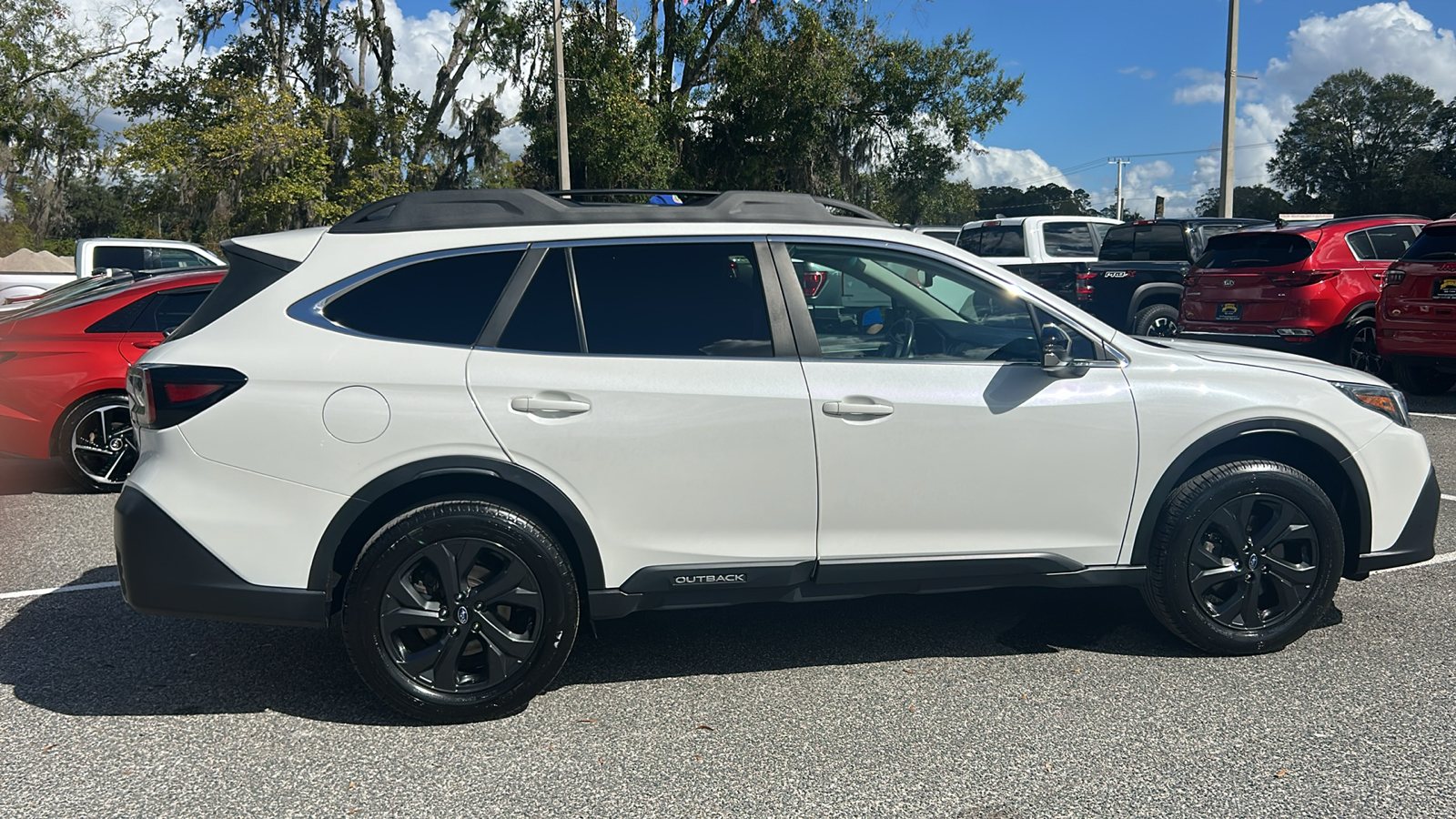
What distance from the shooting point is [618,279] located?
3746mm

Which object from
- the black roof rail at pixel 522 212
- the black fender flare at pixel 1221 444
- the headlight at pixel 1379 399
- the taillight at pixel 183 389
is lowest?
the black fender flare at pixel 1221 444

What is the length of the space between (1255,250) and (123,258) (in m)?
13.6

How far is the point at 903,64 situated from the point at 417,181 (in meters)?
14.7

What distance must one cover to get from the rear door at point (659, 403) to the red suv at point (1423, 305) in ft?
26.3

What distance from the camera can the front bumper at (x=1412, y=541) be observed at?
4.14m

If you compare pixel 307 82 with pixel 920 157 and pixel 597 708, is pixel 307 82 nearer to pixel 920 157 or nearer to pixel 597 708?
pixel 920 157

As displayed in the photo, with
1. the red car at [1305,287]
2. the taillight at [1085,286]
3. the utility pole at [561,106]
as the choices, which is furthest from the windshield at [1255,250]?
the utility pole at [561,106]

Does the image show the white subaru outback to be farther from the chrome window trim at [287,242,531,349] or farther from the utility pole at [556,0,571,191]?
the utility pole at [556,0,571,191]

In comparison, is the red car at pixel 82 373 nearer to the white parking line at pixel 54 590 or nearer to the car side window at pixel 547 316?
the white parking line at pixel 54 590

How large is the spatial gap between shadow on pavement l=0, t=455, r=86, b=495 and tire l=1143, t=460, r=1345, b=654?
22.1 ft

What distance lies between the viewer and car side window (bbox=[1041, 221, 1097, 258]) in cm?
1455

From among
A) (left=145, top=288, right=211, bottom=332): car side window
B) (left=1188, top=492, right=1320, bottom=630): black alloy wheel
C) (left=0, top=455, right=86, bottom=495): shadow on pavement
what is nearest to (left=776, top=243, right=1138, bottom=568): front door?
(left=1188, top=492, right=1320, bottom=630): black alloy wheel

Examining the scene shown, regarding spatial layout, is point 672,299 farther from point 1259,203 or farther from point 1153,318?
point 1259,203

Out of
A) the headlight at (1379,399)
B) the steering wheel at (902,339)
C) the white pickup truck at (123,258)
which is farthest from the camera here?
the white pickup truck at (123,258)
